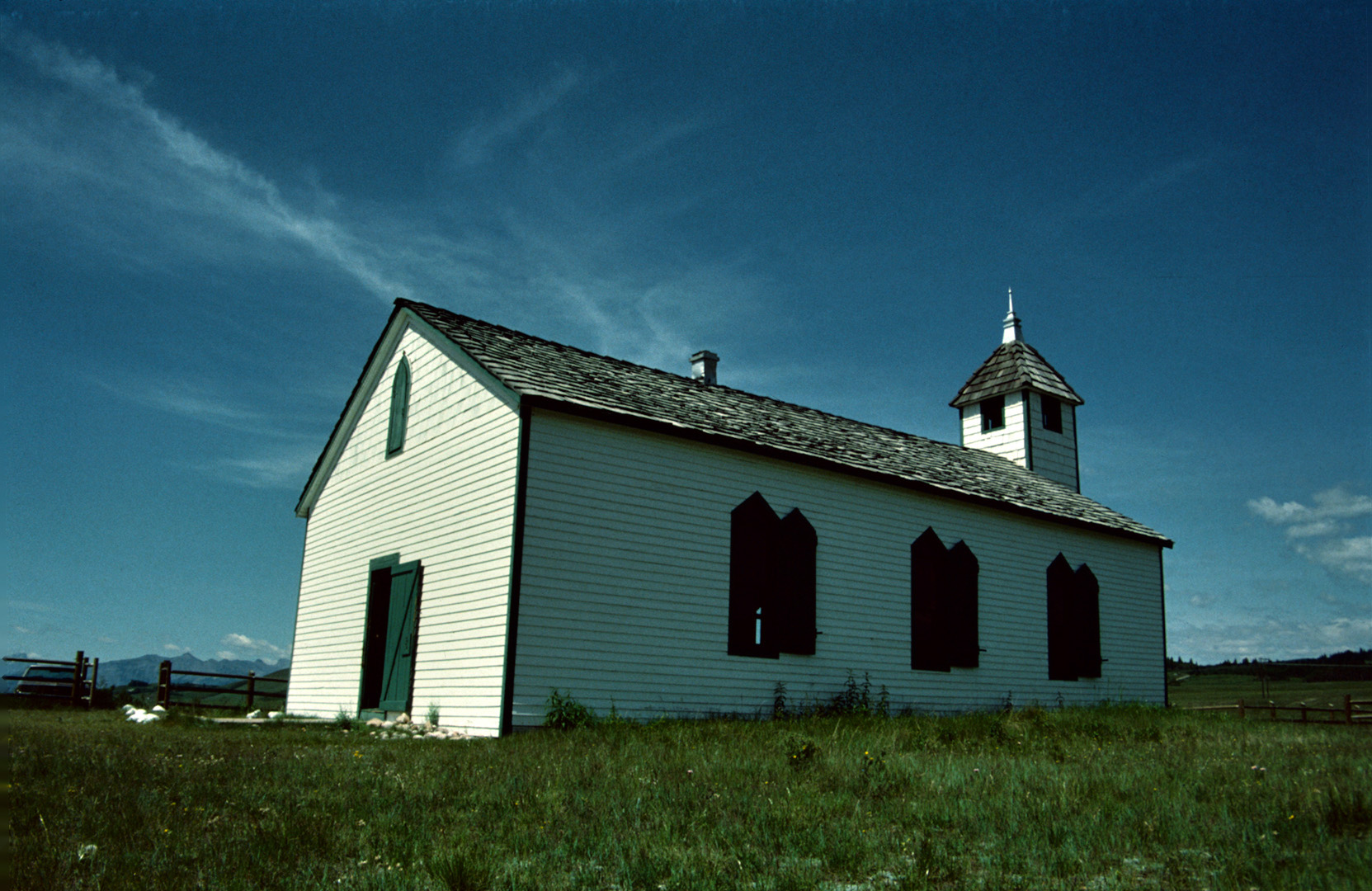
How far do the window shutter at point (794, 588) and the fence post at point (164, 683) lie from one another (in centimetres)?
1533

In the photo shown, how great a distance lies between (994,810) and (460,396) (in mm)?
11377

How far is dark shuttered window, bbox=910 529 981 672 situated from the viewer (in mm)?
18344

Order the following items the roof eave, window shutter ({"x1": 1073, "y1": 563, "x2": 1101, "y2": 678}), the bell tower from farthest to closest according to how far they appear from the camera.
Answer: the bell tower, window shutter ({"x1": 1073, "y1": 563, "x2": 1101, "y2": 678}), the roof eave

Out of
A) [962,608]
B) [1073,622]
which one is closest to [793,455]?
[962,608]

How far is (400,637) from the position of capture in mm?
15836

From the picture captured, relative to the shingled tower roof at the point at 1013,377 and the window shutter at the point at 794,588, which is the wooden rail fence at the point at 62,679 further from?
the shingled tower roof at the point at 1013,377

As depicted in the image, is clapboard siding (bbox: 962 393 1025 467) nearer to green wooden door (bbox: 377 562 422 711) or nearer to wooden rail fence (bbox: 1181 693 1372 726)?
wooden rail fence (bbox: 1181 693 1372 726)

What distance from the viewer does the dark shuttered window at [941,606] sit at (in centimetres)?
1834

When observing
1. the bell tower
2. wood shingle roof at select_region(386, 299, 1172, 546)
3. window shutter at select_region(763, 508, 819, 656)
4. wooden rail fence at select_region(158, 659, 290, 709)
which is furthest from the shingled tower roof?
wooden rail fence at select_region(158, 659, 290, 709)

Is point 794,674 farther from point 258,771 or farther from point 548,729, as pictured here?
point 258,771

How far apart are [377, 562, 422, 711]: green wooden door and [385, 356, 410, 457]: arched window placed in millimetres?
Result: 2404

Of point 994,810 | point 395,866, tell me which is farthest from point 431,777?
point 994,810

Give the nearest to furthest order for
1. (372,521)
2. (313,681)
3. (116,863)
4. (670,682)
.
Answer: (116,863)
(670,682)
(372,521)
(313,681)

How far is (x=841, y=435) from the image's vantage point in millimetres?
20719
